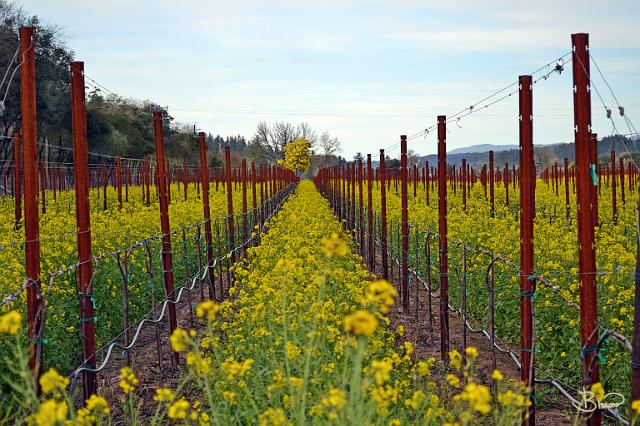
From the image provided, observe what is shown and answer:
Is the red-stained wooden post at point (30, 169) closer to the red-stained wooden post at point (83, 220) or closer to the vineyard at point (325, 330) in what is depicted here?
the vineyard at point (325, 330)

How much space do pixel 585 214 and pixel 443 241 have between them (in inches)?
168

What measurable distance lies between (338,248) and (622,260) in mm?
7366

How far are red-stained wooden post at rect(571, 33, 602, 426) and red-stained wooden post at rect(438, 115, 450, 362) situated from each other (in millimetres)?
3633

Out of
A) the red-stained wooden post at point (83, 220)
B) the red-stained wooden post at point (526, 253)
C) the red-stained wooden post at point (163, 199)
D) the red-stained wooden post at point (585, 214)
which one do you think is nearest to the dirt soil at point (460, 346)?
the red-stained wooden post at point (526, 253)

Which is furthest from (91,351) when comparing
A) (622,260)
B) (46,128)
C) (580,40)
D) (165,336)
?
(46,128)

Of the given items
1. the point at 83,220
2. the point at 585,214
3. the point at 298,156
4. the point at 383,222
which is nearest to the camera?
the point at 585,214

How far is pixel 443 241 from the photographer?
10109 millimetres

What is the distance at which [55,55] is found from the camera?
147 feet

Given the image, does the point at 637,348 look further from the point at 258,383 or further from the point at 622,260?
the point at 622,260

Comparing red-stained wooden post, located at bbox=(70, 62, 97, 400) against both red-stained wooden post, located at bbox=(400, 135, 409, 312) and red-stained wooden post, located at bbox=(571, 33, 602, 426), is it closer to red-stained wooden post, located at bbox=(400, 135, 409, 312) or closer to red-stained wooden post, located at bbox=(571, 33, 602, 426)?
red-stained wooden post, located at bbox=(571, 33, 602, 426)

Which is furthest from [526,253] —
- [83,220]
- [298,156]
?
[298,156]

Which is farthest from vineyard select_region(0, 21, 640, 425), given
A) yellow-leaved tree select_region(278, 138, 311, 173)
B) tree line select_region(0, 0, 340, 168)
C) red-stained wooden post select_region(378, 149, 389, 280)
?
yellow-leaved tree select_region(278, 138, 311, 173)

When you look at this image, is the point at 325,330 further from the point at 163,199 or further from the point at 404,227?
the point at 404,227

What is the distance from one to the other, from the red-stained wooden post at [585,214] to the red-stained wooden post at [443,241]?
363 cm
